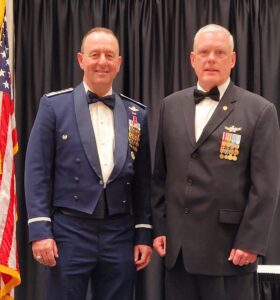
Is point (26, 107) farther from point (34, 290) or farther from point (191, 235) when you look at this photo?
point (191, 235)

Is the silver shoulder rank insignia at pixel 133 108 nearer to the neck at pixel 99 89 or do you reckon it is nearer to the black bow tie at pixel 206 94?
the neck at pixel 99 89

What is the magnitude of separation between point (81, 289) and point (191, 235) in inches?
20.7

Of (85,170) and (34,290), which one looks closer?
(85,170)

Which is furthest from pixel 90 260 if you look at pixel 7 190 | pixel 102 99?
pixel 7 190

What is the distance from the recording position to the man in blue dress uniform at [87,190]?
223cm

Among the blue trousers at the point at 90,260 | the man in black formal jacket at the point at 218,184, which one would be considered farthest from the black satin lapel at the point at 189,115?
the blue trousers at the point at 90,260

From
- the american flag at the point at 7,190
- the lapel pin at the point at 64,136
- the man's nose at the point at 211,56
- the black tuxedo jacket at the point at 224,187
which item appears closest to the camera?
the black tuxedo jacket at the point at 224,187

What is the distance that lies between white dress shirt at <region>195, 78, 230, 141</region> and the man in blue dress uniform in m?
0.33

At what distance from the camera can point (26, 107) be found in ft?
12.6

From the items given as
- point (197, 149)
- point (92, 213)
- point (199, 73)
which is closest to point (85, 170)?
point (92, 213)

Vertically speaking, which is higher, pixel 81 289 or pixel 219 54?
pixel 219 54

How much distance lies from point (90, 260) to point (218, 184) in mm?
624

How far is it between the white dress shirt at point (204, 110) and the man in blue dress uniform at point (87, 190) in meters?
0.33

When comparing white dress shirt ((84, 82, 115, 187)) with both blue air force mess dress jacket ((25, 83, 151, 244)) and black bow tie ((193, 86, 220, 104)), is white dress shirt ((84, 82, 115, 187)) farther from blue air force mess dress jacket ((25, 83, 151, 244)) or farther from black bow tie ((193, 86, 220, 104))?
black bow tie ((193, 86, 220, 104))
